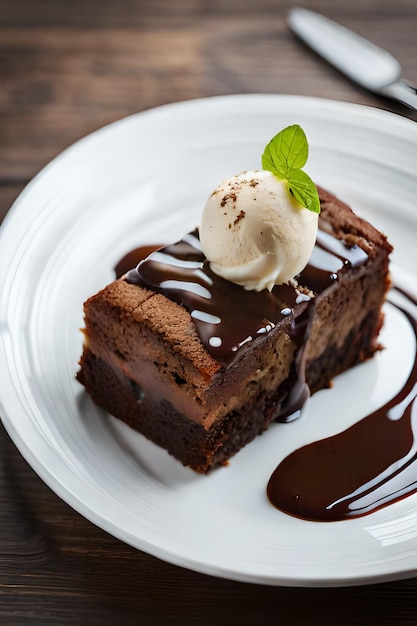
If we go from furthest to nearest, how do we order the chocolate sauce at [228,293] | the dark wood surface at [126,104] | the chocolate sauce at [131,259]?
the chocolate sauce at [131,259] < the chocolate sauce at [228,293] < the dark wood surface at [126,104]

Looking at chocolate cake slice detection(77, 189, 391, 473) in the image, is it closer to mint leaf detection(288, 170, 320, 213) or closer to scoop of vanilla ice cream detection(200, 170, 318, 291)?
scoop of vanilla ice cream detection(200, 170, 318, 291)

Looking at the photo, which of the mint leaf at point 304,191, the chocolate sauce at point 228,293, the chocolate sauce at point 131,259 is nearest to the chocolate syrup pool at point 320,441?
the chocolate sauce at point 228,293

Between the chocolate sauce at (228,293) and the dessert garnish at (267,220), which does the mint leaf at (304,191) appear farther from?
the chocolate sauce at (228,293)

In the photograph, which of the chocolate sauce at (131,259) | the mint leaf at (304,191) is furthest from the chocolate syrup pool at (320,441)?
Answer: the chocolate sauce at (131,259)

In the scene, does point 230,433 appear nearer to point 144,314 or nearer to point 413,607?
point 144,314

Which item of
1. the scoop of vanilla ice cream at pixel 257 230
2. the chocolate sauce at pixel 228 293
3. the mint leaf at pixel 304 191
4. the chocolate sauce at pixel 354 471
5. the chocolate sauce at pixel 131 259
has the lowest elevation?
the chocolate sauce at pixel 131 259

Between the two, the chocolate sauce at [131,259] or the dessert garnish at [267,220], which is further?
the chocolate sauce at [131,259]

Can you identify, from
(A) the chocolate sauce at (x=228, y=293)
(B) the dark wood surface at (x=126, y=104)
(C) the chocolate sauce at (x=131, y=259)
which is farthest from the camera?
(C) the chocolate sauce at (x=131, y=259)

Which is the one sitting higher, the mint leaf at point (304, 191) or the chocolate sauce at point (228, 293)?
A: the mint leaf at point (304, 191)
